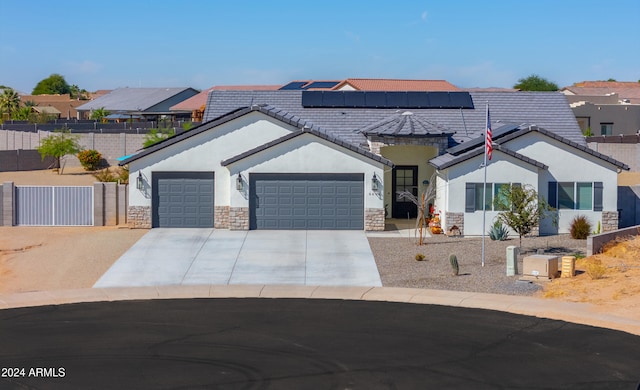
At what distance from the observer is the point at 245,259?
29297mm

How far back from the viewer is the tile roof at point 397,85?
74.5 m

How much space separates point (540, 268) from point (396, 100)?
17.3 m

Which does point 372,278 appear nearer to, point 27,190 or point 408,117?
point 408,117

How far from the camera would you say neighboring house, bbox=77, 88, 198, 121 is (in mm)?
99125

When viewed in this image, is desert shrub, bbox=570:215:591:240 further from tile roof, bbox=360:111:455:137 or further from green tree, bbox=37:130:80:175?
green tree, bbox=37:130:80:175

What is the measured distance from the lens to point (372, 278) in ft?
88.1

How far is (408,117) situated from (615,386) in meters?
23.2

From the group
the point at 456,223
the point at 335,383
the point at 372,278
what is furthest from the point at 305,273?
the point at 335,383

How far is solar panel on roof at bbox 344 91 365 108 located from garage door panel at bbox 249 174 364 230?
737 cm

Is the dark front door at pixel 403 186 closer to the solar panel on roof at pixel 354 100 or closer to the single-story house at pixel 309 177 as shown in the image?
the single-story house at pixel 309 177

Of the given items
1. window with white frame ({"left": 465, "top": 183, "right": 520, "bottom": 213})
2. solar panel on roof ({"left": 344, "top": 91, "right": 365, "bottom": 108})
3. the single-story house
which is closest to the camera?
window with white frame ({"left": 465, "top": 183, "right": 520, "bottom": 213})

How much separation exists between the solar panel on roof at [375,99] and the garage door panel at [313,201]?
7557mm

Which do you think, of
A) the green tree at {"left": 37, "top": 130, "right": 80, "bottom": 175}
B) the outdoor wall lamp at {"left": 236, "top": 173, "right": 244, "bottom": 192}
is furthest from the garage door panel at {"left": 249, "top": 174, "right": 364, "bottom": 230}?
the green tree at {"left": 37, "top": 130, "right": 80, "bottom": 175}

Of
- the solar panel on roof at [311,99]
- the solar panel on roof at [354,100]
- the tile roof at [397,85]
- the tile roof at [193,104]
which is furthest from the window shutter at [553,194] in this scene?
the tile roof at [193,104]
